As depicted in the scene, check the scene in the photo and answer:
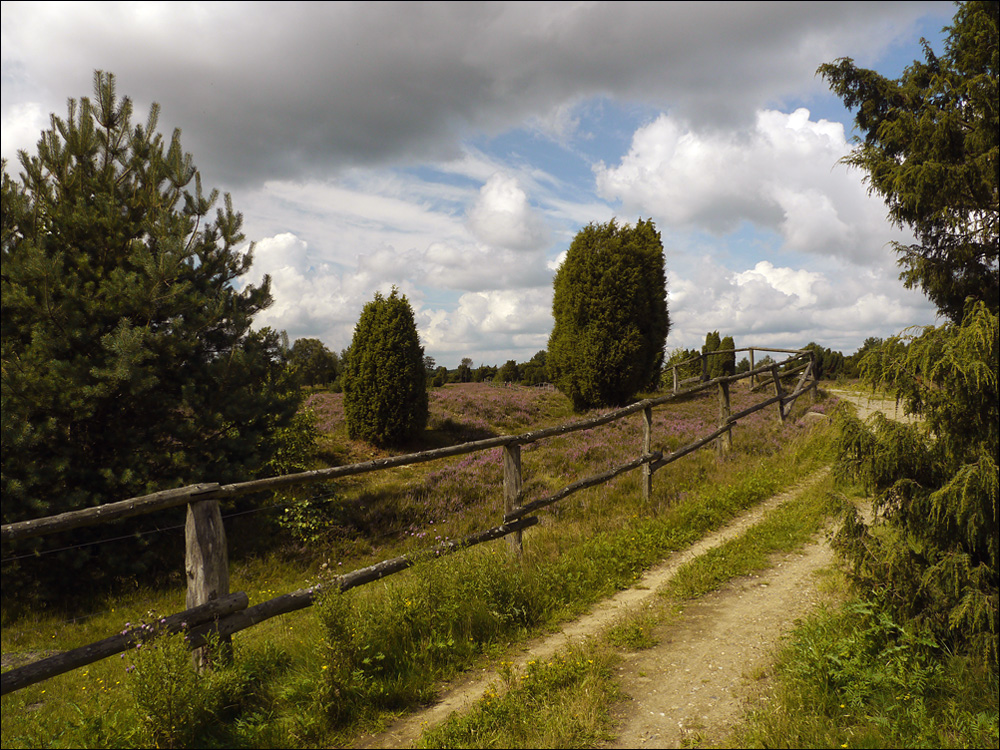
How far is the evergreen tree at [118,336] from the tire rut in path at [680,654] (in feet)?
18.1

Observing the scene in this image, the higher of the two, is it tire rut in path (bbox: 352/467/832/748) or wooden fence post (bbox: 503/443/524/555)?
wooden fence post (bbox: 503/443/524/555)

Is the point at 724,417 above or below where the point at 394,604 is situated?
above

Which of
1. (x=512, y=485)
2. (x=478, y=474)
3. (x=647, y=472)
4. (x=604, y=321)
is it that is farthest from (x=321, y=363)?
(x=512, y=485)

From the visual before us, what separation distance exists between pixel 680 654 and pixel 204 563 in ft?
12.1

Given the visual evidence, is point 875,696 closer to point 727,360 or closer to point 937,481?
point 937,481

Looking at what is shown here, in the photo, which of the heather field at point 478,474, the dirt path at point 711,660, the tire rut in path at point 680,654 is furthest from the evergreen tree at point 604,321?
the dirt path at point 711,660

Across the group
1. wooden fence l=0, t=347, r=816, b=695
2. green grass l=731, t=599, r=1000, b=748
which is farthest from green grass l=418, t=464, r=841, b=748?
wooden fence l=0, t=347, r=816, b=695

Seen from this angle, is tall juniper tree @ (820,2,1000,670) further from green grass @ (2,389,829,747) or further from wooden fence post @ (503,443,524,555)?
wooden fence post @ (503,443,524,555)

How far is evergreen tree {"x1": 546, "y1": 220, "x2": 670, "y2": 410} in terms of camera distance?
801 inches

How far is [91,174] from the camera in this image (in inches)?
322

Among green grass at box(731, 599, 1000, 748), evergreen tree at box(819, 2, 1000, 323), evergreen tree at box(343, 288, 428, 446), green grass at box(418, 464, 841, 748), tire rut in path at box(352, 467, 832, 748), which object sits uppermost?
evergreen tree at box(819, 2, 1000, 323)

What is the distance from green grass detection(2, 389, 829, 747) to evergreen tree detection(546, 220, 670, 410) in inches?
360

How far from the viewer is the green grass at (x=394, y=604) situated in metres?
3.58

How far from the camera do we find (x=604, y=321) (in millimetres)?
20516
